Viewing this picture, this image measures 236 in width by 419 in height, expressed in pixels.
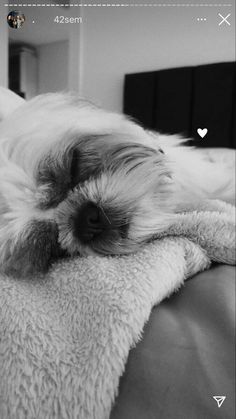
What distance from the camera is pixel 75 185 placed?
0.75 metres

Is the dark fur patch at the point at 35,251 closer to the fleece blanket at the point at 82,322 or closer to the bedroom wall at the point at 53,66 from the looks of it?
the fleece blanket at the point at 82,322

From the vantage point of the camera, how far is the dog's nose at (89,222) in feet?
2.21

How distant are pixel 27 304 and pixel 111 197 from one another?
0.27 m

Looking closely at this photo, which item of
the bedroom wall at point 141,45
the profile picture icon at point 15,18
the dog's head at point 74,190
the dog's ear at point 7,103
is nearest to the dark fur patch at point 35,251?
the dog's head at point 74,190

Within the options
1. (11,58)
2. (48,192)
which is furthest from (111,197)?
(11,58)

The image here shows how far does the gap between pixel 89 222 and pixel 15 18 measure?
0.53 m

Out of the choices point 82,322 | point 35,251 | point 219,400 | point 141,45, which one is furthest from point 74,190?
point 141,45

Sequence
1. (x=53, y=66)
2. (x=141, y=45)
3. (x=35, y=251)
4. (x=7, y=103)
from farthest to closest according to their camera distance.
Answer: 1. (x=141, y=45)
2. (x=53, y=66)
3. (x=7, y=103)
4. (x=35, y=251)

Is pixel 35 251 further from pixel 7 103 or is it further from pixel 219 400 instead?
pixel 7 103

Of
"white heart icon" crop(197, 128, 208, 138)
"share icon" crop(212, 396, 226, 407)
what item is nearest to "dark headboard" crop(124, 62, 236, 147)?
"white heart icon" crop(197, 128, 208, 138)

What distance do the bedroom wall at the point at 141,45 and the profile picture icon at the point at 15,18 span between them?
0.28 m

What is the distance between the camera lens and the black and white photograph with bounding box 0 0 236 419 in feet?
1.37

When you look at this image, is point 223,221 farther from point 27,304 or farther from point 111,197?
point 27,304

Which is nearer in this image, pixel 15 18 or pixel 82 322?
pixel 82 322
